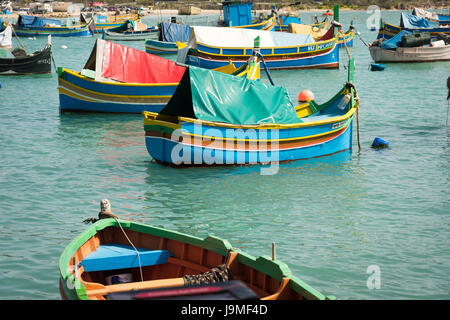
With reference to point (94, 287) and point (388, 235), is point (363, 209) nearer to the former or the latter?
point (388, 235)

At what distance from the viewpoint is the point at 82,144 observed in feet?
75.3

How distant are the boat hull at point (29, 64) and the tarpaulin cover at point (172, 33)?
1666cm

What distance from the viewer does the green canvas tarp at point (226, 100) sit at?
18.3m

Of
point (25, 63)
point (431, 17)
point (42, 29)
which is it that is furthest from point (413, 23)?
point (42, 29)

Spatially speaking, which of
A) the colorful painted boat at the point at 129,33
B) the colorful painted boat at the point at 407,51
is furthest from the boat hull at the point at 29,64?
the colorful painted boat at the point at 129,33

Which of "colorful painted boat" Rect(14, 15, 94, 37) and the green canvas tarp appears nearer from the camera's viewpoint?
the green canvas tarp

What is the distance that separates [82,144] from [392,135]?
1152cm

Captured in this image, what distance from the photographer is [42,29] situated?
252ft

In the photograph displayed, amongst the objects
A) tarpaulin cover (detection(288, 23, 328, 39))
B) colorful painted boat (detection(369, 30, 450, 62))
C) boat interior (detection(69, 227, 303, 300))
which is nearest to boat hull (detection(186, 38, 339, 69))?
colorful painted boat (detection(369, 30, 450, 62))

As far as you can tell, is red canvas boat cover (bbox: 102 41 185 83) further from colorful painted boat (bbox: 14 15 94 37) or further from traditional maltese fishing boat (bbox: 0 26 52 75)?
colorful painted boat (bbox: 14 15 94 37)

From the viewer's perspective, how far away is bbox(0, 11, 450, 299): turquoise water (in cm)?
1187

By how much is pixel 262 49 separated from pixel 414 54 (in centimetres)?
1251

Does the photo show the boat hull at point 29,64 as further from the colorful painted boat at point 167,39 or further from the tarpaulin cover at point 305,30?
the tarpaulin cover at point 305,30

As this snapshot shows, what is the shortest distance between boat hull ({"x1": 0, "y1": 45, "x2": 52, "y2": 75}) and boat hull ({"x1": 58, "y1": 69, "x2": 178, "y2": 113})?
14.9 m
